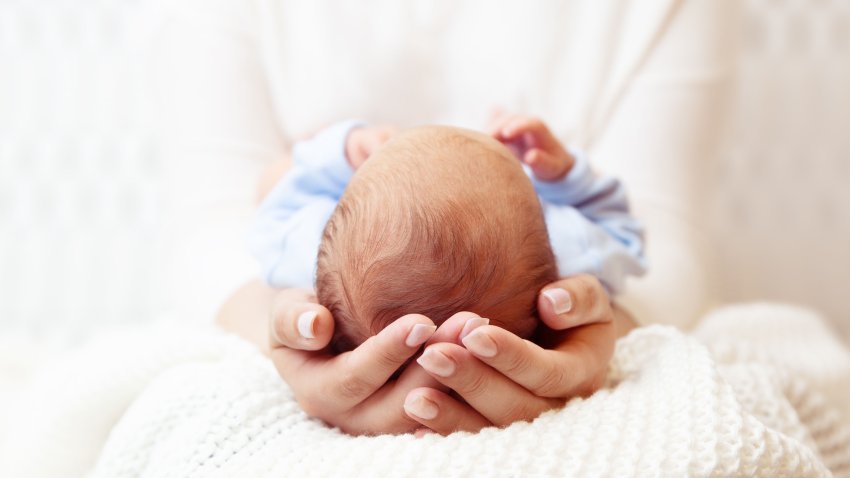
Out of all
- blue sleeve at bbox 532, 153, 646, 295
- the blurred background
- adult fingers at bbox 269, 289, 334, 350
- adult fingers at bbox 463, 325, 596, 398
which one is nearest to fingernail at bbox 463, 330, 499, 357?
adult fingers at bbox 463, 325, 596, 398

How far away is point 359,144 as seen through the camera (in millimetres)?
962

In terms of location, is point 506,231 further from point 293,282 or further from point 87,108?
point 87,108

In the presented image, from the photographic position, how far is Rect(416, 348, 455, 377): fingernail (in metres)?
Result: 0.59

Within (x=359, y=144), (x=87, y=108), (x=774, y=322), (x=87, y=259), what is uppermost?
(x=359, y=144)

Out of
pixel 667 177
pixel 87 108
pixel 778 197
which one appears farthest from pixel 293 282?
pixel 778 197

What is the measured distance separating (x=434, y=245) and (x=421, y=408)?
12 cm

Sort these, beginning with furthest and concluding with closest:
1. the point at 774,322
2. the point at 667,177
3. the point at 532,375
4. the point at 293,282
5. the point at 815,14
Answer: the point at 815,14, the point at 667,177, the point at 774,322, the point at 293,282, the point at 532,375

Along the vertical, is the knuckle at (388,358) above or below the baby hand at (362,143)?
below

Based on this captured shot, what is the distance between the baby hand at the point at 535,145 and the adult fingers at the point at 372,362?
33 centimetres

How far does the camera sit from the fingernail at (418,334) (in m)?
0.60

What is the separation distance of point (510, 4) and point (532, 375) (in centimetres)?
85

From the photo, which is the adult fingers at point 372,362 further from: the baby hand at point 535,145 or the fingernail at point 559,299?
the baby hand at point 535,145

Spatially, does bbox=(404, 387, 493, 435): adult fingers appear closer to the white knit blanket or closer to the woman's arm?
the white knit blanket

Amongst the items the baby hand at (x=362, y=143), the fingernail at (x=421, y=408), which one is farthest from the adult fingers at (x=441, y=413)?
the baby hand at (x=362, y=143)
